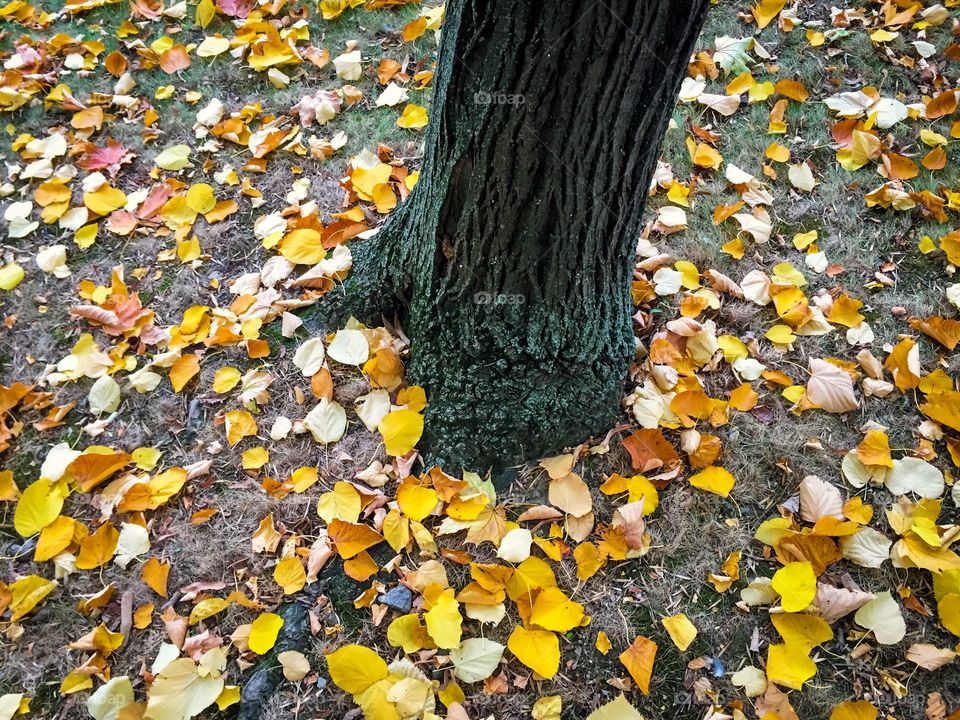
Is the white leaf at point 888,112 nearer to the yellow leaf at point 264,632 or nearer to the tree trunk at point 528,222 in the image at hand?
the tree trunk at point 528,222

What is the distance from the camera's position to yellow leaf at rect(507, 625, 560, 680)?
5.80 feet

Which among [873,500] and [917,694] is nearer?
[917,694]

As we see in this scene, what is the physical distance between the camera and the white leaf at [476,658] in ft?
5.79

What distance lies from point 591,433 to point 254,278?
1.42 m

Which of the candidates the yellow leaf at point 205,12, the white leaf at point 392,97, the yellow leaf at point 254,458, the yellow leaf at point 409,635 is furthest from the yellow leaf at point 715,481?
the yellow leaf at point 205,12

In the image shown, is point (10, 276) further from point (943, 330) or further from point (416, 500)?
point (943, 330)

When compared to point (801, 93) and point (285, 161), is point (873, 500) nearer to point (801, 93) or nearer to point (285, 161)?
point (801, 93)

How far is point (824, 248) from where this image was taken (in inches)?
102

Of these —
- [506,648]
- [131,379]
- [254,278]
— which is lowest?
[506,648]

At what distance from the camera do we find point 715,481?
2051 mm

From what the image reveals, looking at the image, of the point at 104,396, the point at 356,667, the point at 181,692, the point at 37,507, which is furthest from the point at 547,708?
the point at 104,396

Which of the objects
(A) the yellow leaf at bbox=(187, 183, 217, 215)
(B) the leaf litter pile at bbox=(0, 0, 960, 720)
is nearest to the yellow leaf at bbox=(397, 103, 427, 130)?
(B) the leaf litter pile at bbox=(0, 0, 960, 720)

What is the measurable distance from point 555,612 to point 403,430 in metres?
0.72

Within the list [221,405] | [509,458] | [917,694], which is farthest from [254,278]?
[917,694]
